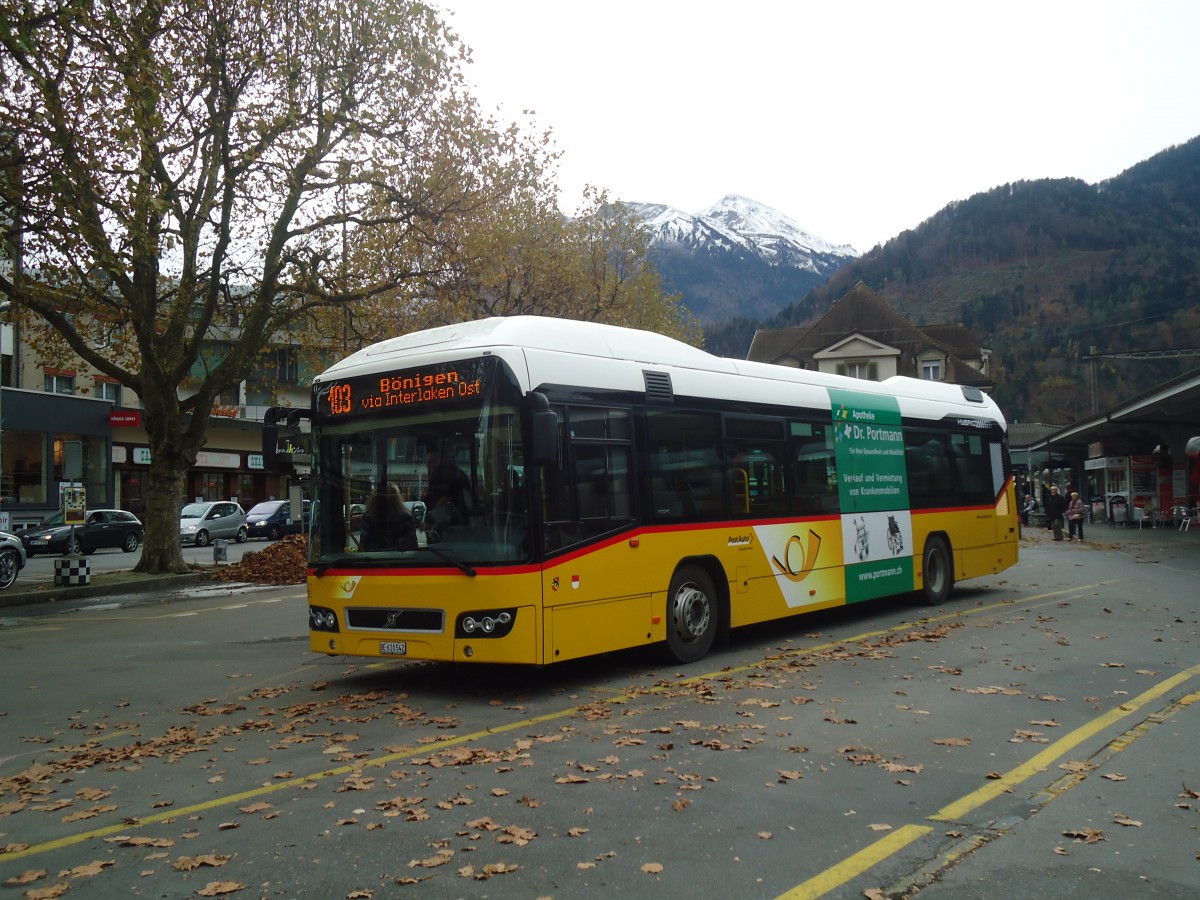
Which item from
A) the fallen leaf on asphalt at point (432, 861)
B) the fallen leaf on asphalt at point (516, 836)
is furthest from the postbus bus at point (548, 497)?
the fallen leaf on asphalt at point (432, 861)

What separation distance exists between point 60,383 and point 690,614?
4442cm

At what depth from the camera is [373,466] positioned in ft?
30.4

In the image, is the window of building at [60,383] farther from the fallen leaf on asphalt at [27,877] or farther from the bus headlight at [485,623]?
the fallen leaf on asphalt at [27,877]

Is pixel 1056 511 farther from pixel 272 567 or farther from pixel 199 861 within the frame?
pixel 199 861

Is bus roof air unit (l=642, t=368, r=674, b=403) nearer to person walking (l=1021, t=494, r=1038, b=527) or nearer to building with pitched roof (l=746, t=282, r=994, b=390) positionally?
person walking (l=1021, t=494, r=1038, b=527)

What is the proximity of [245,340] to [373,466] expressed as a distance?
14.7 meters

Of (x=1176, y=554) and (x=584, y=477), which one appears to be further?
(x=1176, y=554)

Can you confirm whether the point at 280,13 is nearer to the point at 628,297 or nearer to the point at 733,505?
the point at 733,505

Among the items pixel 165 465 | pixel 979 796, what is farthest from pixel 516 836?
pixel 165 465

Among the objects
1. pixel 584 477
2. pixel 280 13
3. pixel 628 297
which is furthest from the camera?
pixel 628 297

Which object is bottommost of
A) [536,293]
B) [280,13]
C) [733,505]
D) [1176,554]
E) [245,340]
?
[1176,554]

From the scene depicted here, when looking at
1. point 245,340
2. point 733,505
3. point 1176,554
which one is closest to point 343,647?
point 733,505

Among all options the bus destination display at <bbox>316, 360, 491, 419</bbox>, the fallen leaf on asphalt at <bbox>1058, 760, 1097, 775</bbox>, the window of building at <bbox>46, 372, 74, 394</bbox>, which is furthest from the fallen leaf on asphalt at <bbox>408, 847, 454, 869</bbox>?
the window of building at <bbox>46, 372, 74, 394</bbox>

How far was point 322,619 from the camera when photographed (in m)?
9.44
